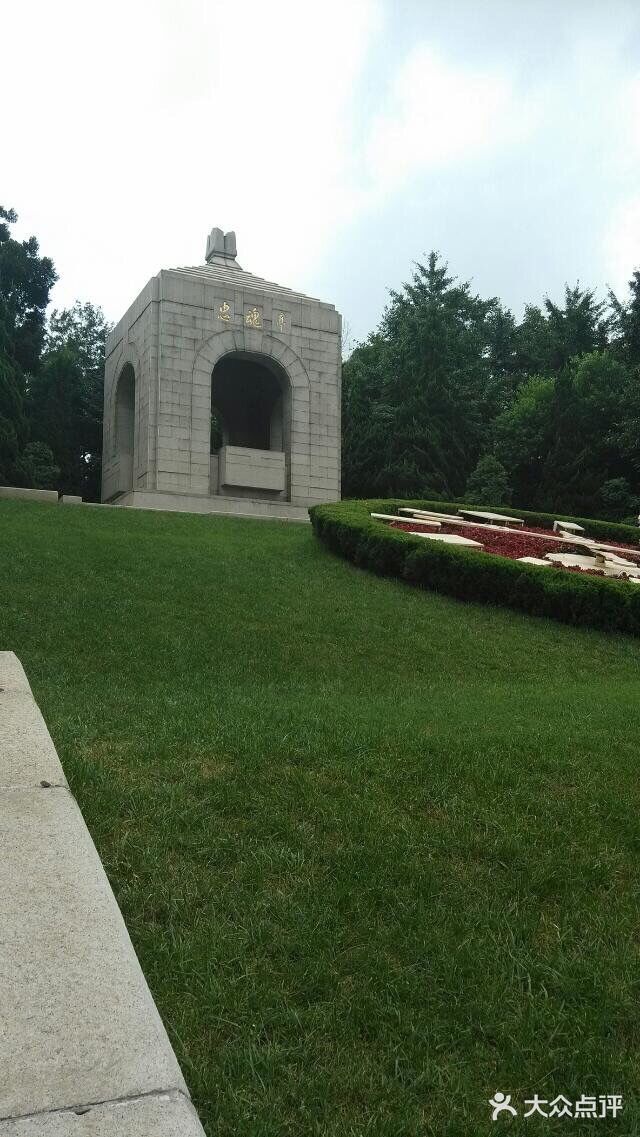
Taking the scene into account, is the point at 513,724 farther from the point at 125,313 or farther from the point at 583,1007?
the point at 125,313

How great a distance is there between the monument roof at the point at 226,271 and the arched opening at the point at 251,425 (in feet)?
6.06

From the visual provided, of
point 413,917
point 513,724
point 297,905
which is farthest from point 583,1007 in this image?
point 513,724

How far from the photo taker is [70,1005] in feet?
7.61

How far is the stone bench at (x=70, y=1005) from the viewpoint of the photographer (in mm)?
2004

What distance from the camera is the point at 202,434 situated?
21.3m

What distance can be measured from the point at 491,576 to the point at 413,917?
7583 millimetres

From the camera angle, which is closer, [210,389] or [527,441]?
[210,389]

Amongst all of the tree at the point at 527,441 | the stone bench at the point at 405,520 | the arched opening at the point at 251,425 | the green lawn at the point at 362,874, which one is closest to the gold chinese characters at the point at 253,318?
the arched opening at the point at 251,425

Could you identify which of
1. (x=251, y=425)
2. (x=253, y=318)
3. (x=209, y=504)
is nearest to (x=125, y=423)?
(x=251, y=425)

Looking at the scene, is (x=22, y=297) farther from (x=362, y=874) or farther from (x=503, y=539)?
(x=362, y=874)

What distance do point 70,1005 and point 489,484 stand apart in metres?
28.9

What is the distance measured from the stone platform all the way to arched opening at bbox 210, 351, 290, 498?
2.11 feet

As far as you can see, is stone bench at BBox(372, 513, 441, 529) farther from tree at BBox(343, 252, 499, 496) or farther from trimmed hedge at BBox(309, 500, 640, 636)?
tree at BBox(343, 252, 499, 496)

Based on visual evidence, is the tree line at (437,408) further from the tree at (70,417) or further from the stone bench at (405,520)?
the stone bench at (405,520)
